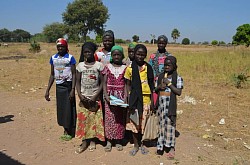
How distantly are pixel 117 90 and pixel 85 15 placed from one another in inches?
1784

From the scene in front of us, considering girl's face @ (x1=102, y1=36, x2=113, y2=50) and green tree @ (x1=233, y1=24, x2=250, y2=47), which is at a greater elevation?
green tree @ (x1=233, y1=24, x2=250, y2=47)

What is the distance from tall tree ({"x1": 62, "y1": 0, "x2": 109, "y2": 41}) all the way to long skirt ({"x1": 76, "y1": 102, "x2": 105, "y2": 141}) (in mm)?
44348

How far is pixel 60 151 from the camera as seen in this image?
395 cm

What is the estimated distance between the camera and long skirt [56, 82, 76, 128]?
4.16m

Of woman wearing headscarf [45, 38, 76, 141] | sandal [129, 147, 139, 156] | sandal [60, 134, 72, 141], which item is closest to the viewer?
sandal [129, 147, 139, 156]

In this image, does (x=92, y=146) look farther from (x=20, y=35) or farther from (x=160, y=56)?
(x=20, y=35)

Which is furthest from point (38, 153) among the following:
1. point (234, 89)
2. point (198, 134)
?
point (234, 89)

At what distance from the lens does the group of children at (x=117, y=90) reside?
3574 millimetres

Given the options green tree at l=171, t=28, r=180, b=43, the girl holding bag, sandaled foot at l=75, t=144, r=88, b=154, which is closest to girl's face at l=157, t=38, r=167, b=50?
the girl holding bag

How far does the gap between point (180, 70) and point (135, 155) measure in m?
8.99

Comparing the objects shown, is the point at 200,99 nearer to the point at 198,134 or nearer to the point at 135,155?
the point at 198,134

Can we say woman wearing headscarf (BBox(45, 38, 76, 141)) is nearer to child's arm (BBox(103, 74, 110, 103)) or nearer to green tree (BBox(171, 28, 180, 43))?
child's arm (BBox(103, 74, 110, 103))

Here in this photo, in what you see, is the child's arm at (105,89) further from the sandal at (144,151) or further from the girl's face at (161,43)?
the girl's face at (161,43)

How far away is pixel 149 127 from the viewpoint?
3795 millimetres
